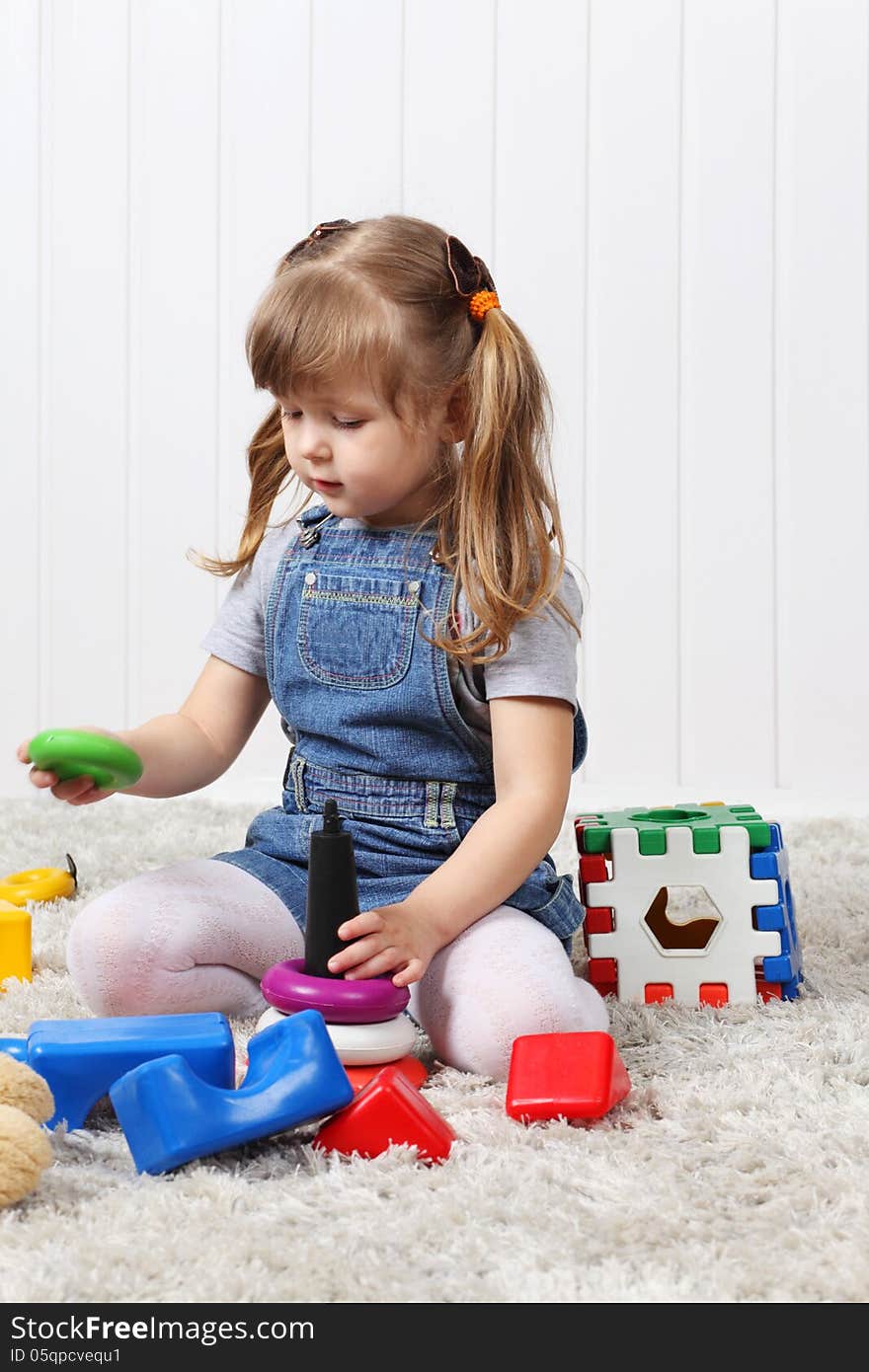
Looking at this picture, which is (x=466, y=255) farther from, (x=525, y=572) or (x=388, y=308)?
(x=525, y=572)

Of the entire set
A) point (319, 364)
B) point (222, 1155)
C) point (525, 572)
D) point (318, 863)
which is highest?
point (319, 364)

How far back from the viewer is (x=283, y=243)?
1926mm

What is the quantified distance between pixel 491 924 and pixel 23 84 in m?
1.52

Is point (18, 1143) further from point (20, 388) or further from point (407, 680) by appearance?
point (20, 388)

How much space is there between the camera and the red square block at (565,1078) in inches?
29.5

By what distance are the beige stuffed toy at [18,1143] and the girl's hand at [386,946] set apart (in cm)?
19

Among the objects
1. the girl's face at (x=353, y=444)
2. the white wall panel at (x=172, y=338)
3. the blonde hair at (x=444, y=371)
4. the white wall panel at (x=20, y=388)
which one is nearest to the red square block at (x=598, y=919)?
the blonde hair at (x=444, y=371)

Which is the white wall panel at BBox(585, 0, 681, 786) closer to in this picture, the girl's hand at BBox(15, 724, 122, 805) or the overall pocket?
the overall pocket

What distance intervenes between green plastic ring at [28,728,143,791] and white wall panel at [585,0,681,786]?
1.13 metres

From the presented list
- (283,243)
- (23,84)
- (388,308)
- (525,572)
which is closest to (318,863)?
(525,572)

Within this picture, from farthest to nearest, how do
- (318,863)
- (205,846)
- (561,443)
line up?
(561,443)
(205,846)
(318,863)

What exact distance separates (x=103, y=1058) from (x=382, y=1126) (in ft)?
0.50

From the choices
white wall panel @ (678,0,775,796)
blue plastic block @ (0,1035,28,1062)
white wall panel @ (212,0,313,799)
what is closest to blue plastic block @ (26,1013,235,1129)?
blue plastic block @ (0,1035,28,1062)

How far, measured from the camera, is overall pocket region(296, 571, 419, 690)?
3.28 ft
